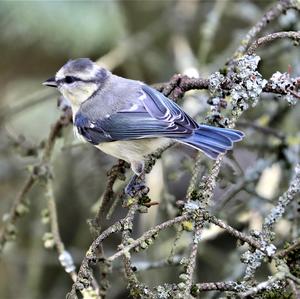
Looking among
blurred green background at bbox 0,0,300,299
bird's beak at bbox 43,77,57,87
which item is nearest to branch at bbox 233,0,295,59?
blurred green background at bbox 0,0,300,299

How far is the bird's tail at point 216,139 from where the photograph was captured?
220 cm

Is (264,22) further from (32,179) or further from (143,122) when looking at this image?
(32,179)

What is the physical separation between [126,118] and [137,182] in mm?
439

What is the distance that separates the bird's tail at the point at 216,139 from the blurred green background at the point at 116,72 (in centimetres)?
54

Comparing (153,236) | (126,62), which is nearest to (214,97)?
(153,236)

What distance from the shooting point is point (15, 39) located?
4285 millimetres

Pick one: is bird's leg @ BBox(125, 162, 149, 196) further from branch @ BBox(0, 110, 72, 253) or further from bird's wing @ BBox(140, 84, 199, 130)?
branch @ BBox(0, 110, 72, 253)

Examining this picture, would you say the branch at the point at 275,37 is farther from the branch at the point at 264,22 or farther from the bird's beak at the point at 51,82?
the bird's beak at the point at 51,82

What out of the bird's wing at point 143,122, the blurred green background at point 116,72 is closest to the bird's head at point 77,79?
the bird's wing at point 143,122

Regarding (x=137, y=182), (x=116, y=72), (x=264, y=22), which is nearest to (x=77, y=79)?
(x=137, y=182)

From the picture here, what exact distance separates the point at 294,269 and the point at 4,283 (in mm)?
2901

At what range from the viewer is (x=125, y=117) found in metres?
2.75

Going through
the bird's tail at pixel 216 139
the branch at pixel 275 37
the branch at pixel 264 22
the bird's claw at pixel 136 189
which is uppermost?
the branch at pixel 264 22

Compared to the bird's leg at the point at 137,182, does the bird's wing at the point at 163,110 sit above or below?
above
